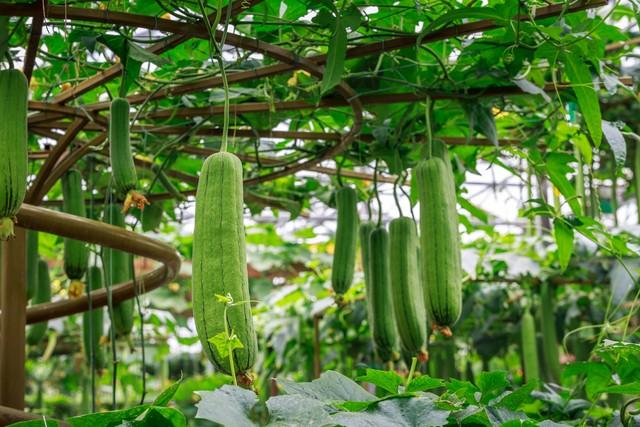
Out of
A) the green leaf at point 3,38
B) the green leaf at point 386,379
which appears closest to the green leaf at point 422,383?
the green leaf at point 386,379

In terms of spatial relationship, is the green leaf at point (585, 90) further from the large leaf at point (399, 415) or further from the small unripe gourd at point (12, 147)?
the small unripe gourd at point (12, 147)

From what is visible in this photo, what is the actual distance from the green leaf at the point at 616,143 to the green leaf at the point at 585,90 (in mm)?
71

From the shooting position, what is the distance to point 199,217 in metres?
1.54

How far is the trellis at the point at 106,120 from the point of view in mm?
1937

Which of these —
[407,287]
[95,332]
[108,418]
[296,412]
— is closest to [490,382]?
[296,412]

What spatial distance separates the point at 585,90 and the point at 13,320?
65.6 inches

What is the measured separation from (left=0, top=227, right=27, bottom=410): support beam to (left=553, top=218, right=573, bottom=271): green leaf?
1576 millimetres

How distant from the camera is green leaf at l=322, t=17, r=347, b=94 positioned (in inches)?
77.2

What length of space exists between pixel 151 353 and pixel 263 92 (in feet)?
22.1

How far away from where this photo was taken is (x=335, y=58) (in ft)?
6.45

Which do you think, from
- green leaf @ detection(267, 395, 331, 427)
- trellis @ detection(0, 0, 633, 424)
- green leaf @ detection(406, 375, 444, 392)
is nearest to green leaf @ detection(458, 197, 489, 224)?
trellis @ detection(0, 0, 633, 424)

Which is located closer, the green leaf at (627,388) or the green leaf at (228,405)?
the green leaf at (228,405)

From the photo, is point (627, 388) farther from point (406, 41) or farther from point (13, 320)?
point (13, 320)

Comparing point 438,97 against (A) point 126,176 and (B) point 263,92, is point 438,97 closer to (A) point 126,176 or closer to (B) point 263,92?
(B) point 263,92
